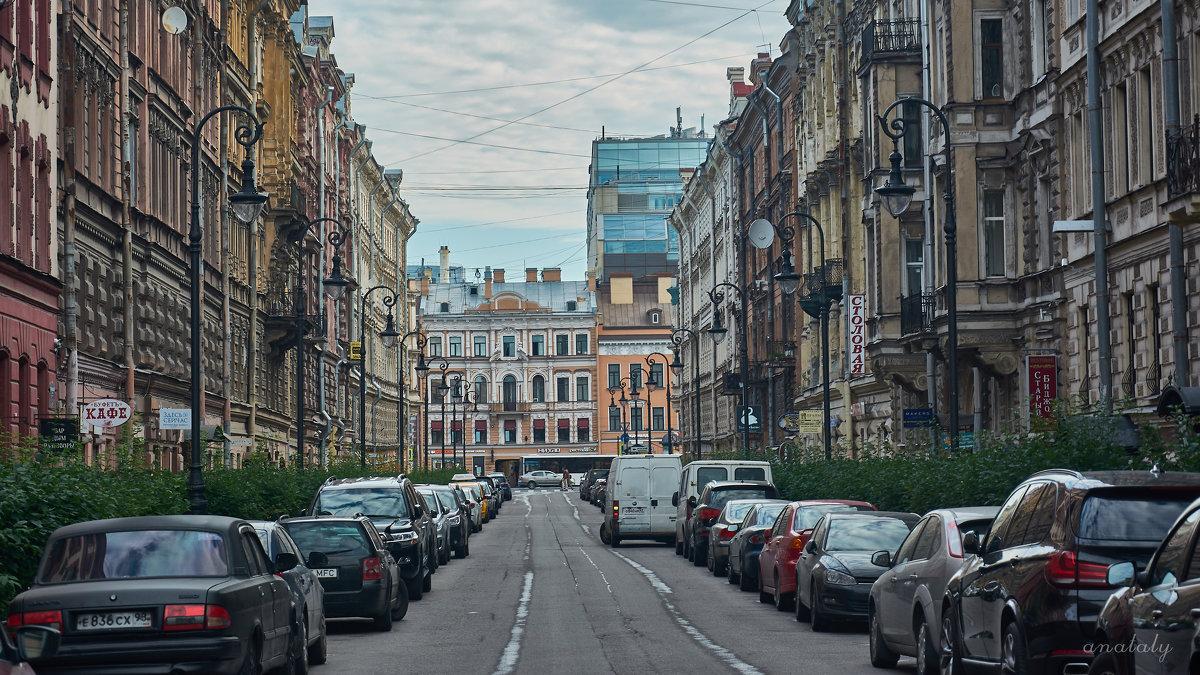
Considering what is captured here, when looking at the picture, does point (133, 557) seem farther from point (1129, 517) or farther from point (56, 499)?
point (1129, 517)

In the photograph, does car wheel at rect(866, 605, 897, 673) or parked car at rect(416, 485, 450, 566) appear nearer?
car wheel at rect(866, 605, 897, 673)

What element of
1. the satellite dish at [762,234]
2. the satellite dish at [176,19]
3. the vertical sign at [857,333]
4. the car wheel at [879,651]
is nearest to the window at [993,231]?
the vertical sign at [857,333]

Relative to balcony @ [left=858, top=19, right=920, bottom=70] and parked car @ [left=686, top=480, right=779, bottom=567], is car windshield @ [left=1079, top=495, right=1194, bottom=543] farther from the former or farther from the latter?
balcony @ [left=858, top=19, right=920, bottom=70]

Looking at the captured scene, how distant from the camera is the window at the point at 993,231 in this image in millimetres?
40812

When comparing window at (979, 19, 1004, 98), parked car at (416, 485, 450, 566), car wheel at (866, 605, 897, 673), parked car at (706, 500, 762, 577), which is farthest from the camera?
window at (979, 19, 1004, 98)

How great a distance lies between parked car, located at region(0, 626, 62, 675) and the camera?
30.0 feet

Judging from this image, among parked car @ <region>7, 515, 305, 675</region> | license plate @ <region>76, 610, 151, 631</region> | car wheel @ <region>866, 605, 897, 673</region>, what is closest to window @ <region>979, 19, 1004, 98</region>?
car wheel @ <region>866, 605, 897, 673</region>

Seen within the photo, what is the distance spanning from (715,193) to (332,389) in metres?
23.8

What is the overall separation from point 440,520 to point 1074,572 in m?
29.1

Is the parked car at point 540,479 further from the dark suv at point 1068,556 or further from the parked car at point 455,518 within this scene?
the dark suv at point 1068,556

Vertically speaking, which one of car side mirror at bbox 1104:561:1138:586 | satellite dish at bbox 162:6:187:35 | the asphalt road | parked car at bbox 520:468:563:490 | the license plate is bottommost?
parked car at bbox 520:468:563:490

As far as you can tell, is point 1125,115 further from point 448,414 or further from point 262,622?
point 448,414

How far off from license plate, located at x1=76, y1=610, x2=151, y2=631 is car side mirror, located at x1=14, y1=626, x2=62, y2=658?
2859mm

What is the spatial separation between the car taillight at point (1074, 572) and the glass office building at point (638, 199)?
153055 millimetres
